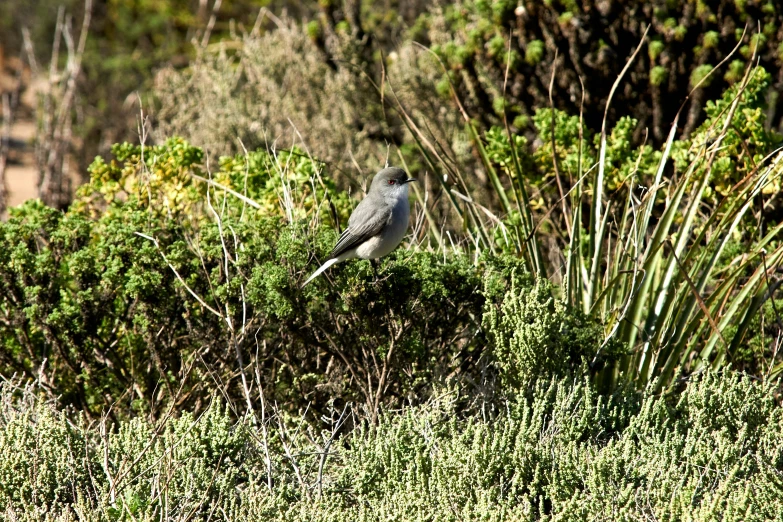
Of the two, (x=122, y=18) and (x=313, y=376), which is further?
(x=122, y=18)

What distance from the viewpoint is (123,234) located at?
3.84 metres

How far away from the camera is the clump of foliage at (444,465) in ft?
9.81

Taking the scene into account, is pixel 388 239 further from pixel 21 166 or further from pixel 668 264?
pixel 21 166

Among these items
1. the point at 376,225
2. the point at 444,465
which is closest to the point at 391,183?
the point at 376,225

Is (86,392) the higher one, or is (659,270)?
(659,270)

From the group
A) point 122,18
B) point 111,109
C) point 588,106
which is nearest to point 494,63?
point 588,106

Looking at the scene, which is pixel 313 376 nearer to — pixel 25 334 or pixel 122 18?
pixel 25 334

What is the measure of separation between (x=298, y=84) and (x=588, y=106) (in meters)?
2.76

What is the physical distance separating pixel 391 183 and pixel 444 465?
4.98 feet

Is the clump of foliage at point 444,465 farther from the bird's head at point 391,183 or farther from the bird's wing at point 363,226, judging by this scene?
the bird's head at point 391,183

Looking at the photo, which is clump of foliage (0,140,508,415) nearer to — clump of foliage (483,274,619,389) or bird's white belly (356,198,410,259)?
bird's white belly (356,198,410,259)

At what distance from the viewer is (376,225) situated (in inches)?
151

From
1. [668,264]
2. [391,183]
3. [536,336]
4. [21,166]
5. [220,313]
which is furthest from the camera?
[21,166]

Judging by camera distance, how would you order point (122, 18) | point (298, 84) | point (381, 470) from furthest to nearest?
point (122, 18)
point (298, 84)
point (381, 470)
